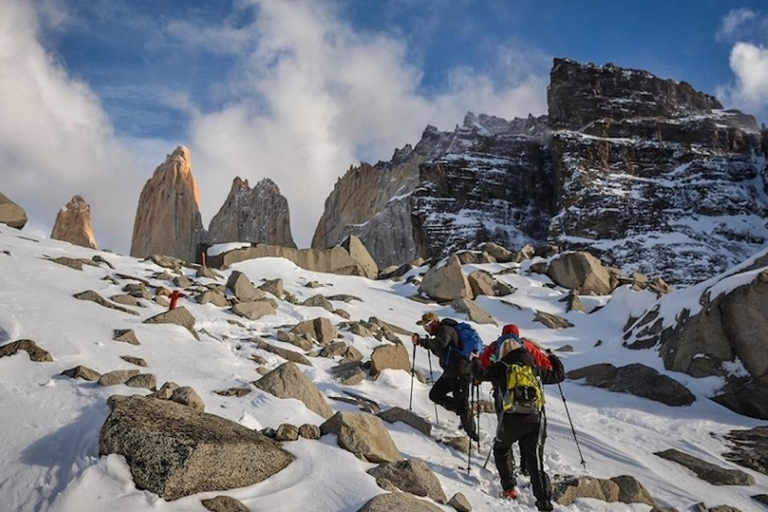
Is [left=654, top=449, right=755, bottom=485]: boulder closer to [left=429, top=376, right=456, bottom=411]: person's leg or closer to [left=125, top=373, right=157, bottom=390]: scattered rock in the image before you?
[left=429, top=376, right=456, bottom=411]: person's leg

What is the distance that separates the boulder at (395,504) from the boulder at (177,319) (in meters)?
6.94

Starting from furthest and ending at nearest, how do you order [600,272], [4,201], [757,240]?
[757,240], [600,272], [4,201]

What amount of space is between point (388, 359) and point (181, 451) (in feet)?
22.9

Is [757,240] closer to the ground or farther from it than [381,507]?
farther from it

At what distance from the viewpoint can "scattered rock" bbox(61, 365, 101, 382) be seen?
617 cm

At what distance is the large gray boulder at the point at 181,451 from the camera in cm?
406

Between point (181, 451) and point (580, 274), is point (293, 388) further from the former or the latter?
point (580, 274)

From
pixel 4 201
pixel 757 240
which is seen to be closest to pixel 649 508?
pixel 4 201

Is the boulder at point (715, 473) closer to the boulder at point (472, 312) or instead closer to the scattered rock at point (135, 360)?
the scattered rock at point (135, 360)

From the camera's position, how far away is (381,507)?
4184 millimetres

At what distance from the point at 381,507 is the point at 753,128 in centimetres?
14227

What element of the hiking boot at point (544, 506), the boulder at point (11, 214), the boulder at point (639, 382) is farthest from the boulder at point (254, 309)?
the boulder at point (11, 214)

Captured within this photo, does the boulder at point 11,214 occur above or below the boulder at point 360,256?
below

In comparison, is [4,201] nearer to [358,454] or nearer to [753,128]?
[358,454]
